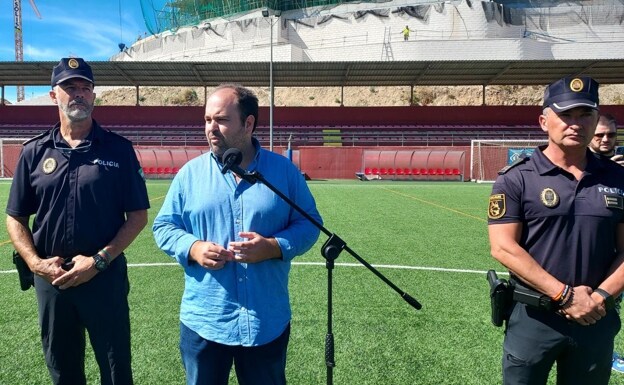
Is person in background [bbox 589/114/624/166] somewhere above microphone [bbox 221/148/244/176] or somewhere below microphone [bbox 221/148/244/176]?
above

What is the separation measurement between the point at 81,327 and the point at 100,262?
49 cm

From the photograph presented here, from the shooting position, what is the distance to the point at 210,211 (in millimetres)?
2252

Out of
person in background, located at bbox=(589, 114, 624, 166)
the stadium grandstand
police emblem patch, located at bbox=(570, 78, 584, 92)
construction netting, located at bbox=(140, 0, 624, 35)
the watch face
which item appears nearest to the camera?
police emblem patch, located at bbox=(570, 78, 584, 92)

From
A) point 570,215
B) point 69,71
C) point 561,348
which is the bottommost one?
point 561,348

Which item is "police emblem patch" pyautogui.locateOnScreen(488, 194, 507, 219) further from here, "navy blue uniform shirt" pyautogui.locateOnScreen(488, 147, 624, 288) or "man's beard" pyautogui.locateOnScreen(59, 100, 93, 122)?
"man's beard" pyautogui.locateOnScreen(59, 100, 93, 122)

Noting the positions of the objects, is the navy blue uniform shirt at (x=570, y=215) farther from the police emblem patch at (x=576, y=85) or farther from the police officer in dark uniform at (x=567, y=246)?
the police emblem patch at (x=576, y=85)

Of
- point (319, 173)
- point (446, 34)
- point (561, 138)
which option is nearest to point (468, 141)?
point (319, 173)

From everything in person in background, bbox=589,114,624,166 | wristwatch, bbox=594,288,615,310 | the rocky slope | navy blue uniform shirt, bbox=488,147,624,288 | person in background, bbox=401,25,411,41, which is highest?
person in background, bbox=401,25,411,41

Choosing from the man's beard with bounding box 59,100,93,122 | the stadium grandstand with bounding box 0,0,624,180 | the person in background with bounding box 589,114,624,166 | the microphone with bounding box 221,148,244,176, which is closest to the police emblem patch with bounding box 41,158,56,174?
the man's beard with bounding box 59,100,93,122

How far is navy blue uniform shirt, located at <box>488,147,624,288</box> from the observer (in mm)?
2260

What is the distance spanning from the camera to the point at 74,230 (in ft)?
8.93

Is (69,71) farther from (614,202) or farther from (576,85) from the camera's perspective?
(614,202)

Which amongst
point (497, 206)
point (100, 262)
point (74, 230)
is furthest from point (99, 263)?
point (497, 206)

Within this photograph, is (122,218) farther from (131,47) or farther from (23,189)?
(131,47)
